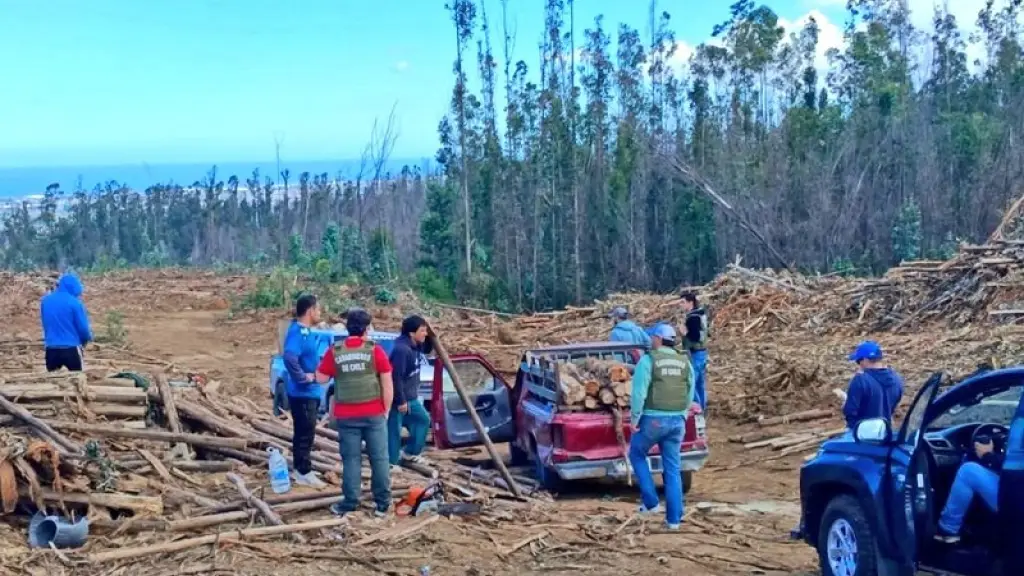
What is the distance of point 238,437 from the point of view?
11711 millimetres

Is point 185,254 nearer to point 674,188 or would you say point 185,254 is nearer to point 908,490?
point 674,188

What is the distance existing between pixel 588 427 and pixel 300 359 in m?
2.94

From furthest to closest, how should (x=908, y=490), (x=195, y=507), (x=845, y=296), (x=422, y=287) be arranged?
(x=422, y=287), (x=845, y=296), (x=195, y=507), (x=908, y=490)

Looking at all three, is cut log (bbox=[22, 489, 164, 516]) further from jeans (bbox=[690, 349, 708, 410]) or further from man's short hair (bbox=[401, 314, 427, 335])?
jeans (bbox=[690, 349, 708, 410])

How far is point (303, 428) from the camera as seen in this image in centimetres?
1067

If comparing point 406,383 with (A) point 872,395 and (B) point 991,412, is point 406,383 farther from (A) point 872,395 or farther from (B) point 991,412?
(B) point 991,412

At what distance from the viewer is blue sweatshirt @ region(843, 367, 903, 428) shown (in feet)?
31.2

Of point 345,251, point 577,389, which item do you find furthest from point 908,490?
point 345,251

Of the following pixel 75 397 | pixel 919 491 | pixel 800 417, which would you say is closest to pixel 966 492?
pixel 919 491

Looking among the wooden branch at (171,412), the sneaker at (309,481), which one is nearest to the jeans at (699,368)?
the sneaker at (309,481)

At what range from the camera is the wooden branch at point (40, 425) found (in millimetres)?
9977

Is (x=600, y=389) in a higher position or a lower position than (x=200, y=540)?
higher

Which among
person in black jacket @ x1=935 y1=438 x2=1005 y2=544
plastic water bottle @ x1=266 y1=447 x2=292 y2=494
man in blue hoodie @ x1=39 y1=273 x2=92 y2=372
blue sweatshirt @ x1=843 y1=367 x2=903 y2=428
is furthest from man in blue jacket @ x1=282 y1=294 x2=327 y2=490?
person in black jacket @ x1=935 y1=438 x2=1005 y2=544

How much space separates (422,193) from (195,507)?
80373 mm
